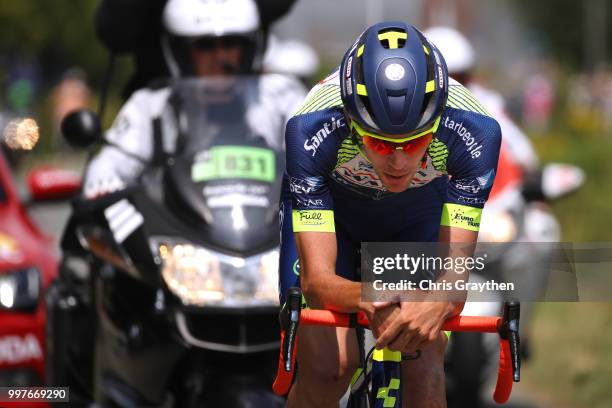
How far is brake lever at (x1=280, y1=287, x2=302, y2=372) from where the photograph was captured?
13.8 feet

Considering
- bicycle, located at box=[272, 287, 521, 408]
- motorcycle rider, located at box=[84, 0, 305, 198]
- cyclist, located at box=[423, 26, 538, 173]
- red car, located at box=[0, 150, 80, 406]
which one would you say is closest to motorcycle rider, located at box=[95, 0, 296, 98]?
motorcycle rider, located at box=[84, 0, 305, 198]

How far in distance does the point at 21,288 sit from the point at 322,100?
3.28m

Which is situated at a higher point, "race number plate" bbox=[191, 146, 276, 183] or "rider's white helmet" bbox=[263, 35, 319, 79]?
"race number plate" bbox=[191, 146, 276, 183]

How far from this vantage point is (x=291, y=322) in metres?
4.21

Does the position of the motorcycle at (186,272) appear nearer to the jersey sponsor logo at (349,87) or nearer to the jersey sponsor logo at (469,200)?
the jersey sponsor logo at (469,200)

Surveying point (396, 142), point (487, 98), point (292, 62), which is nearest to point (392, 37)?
point (396, 142)

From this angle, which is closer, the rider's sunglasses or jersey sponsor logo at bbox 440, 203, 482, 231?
the rider's sunglasses

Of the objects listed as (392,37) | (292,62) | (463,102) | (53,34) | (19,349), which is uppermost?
(392,37)

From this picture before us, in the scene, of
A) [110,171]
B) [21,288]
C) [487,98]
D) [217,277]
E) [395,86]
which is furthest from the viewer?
[487,98]

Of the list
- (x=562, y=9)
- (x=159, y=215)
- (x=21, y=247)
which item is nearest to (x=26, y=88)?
(x=21, y=247)

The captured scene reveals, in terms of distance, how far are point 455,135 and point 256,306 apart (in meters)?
1.52

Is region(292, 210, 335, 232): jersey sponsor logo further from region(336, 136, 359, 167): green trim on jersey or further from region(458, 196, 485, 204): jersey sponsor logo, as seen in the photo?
region(458, 196, 485, 204): jersey sponsor logo

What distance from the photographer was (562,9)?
185ft

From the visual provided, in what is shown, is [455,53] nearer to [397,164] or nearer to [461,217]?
[461,217]
